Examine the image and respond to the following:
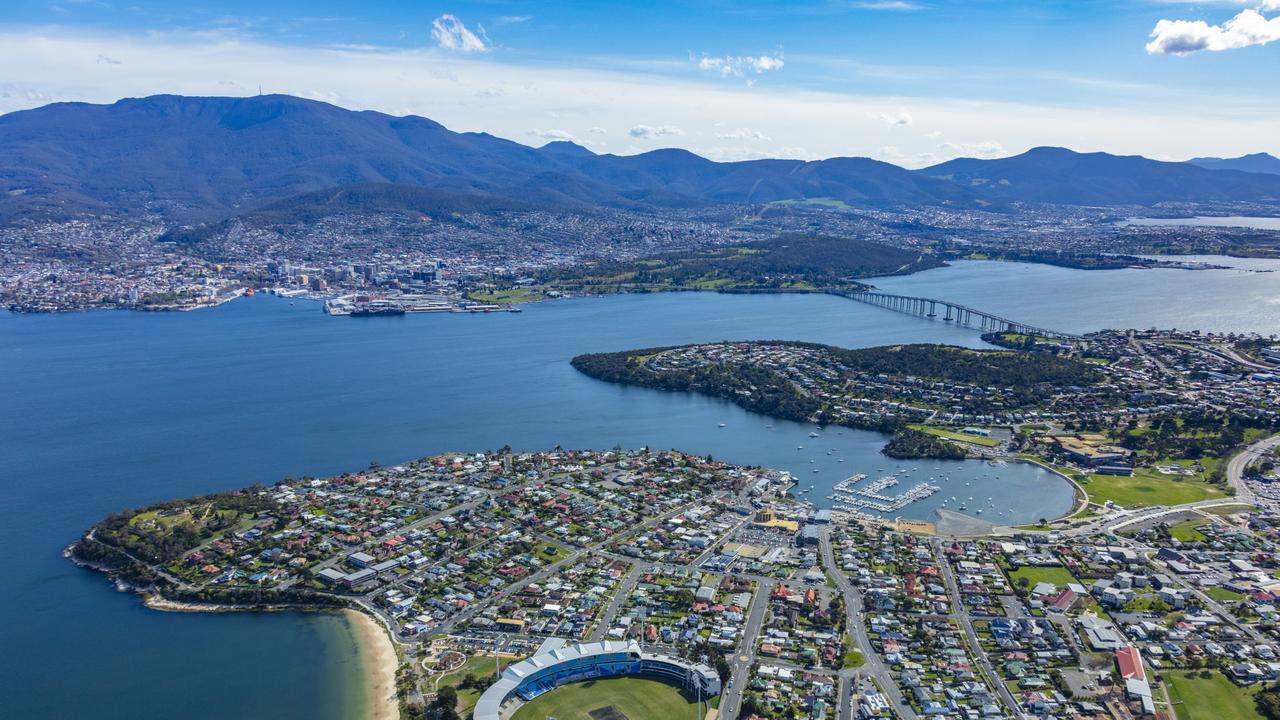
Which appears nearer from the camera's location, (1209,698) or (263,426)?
(1209,698)

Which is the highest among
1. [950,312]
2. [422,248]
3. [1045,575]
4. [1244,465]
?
[422,248]

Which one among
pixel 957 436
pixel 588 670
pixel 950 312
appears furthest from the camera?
pixel 950 312

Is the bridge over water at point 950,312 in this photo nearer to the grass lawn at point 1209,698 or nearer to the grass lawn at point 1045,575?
the grass lawn at point 1045,575

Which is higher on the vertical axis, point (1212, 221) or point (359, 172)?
point (359, 172)

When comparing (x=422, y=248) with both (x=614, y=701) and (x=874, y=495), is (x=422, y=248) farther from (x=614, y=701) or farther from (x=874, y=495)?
(x=614, y=701)

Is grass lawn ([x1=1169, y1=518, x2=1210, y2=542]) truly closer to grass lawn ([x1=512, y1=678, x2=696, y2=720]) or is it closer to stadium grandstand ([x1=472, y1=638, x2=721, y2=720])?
stadium grandstand ([x1=472, y1=638, x2=721, y2=720])

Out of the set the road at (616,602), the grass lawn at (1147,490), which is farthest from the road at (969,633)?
the grass lawn at (1147,490)

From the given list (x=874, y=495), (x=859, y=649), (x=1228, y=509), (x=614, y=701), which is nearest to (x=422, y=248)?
(x=874, y=495)
